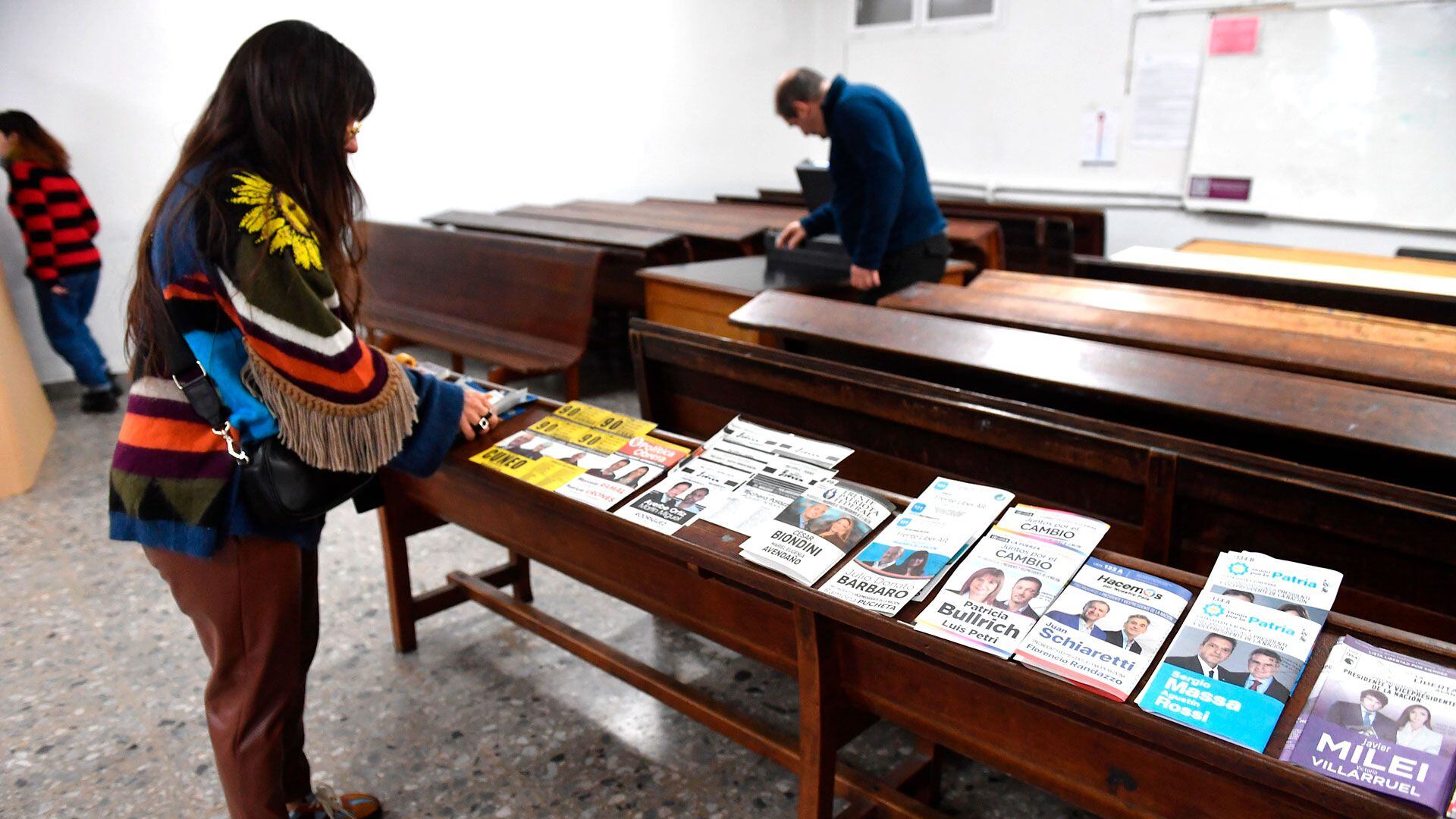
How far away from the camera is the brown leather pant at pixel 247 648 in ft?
4.71

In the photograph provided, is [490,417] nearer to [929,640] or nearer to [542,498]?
[542,498]

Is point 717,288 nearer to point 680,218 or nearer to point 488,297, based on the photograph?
point 488,297

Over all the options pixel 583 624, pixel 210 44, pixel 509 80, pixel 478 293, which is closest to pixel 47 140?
pixel 210 44

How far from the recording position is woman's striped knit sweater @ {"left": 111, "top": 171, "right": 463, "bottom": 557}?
1301 millimetres

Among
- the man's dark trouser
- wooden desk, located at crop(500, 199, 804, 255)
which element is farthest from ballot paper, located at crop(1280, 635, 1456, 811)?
wooden desk, located at crop(500, 199, 804, 255)

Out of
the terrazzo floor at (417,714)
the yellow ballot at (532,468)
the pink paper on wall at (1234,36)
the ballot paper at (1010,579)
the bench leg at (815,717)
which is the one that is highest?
the pink paper on wall at (1234,36)

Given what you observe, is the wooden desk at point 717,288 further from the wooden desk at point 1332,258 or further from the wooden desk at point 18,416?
the wooden desk at point 18,416

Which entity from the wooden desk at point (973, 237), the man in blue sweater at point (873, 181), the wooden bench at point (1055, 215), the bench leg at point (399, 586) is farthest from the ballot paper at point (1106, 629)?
the wooden bench at point (1055, 215)

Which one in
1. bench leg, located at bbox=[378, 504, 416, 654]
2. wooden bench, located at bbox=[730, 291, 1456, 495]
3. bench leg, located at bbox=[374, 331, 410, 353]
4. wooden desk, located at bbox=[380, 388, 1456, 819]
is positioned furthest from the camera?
bench leg, located at bbox=[374, 331, 410, 353]

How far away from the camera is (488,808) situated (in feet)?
6.25

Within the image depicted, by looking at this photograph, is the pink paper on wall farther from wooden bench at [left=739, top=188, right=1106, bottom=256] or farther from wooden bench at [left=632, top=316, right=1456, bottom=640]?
wooden bench at [left=632, top=316, right=1456, bottom=640]

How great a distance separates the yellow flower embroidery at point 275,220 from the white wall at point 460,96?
10.8 ft

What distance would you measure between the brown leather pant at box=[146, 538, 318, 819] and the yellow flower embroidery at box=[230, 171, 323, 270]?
0.47 metres

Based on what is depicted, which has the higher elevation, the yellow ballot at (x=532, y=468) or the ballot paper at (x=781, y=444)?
the ballot paper at (x=781, y=444)
